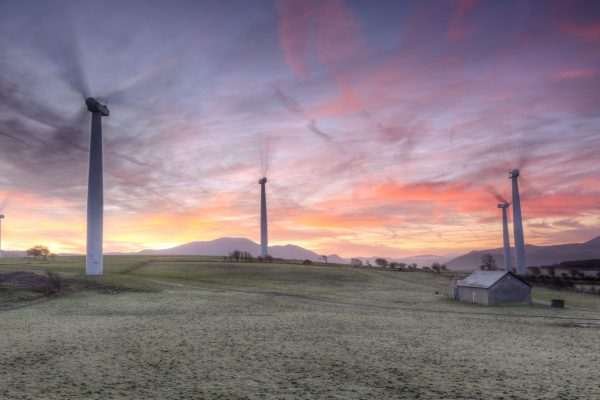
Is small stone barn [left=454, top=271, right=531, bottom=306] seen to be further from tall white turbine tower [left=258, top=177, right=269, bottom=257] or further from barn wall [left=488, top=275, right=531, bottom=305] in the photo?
tall white turbine tower [left=258, top=177, right=269, bottom=257]

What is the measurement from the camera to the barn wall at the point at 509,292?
6162cm

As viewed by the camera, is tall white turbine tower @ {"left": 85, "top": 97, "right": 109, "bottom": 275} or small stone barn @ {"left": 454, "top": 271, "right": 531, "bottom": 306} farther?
tall white turbine tower @ {"left": 85, "top": 97, "right": 109, "bottom": 275}

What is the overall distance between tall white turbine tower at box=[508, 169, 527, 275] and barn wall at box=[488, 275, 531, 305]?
71422 mm

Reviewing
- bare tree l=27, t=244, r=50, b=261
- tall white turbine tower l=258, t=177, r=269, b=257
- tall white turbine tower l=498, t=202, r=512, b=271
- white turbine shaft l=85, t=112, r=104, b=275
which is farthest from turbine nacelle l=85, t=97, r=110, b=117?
tall white turbine tower l=498, t=202, r=512, b=271

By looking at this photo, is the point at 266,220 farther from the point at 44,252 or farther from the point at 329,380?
the point at 329,380

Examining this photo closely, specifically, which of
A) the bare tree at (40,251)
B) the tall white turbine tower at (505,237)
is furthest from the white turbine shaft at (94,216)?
the tall white turbine tower at (505,237)

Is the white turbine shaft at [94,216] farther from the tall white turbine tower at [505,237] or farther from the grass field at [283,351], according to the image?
the tall white turbine tower at [505,237]

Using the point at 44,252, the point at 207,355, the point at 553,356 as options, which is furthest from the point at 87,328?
the point at 44,252

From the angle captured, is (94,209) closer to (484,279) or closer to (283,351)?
(283,351)

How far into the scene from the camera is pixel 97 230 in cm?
7662

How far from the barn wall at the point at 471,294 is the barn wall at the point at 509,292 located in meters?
0.96

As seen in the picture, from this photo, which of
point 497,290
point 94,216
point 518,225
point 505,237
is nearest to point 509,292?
point 497,290

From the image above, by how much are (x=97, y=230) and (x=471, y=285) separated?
63572 mm

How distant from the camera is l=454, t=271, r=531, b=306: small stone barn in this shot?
2426 inches
